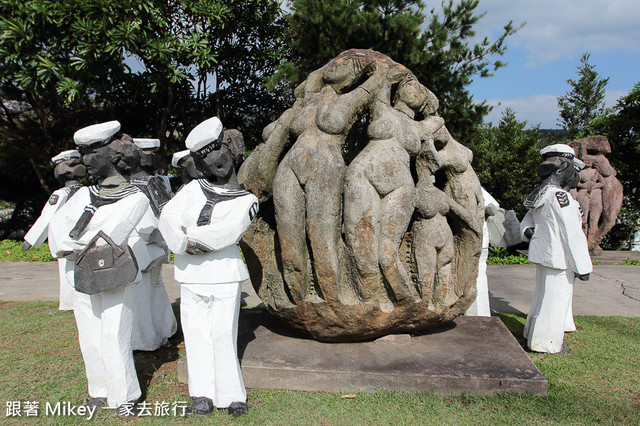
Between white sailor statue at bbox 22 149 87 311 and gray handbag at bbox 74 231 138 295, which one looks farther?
white sailor statue at bbox 22 149 87 311

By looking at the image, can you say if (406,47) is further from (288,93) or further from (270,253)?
(270,253)

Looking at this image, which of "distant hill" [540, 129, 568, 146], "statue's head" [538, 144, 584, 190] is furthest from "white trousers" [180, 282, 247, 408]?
"distant hill" [540, 129, 568, 146]

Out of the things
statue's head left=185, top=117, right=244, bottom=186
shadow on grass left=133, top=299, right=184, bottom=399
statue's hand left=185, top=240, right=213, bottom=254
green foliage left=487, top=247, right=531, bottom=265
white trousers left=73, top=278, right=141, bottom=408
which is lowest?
green foliage left=487, top=247, right=531, bottom=265

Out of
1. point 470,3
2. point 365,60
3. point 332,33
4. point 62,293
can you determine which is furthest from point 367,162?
point 470,3

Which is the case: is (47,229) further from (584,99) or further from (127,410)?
(584,99)

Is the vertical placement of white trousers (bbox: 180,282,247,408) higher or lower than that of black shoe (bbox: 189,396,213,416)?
higher

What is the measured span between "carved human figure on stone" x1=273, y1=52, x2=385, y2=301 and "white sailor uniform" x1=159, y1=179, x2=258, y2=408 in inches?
24.4

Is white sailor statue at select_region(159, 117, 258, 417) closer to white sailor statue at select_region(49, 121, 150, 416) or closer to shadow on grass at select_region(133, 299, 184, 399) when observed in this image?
white sailor statue at select_region(49, 121, 150, 416)

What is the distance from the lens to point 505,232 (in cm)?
627

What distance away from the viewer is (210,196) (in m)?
3.49

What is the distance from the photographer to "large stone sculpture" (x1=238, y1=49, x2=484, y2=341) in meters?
3.98

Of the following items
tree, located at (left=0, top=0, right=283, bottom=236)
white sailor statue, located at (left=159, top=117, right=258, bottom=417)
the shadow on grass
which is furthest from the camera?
tree, located at (left=0, top=0, right=283, bottom=236)

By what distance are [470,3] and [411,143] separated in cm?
597

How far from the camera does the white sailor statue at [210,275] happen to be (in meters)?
3.42
